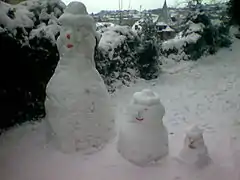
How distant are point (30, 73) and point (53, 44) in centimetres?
38

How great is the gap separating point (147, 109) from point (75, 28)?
0.88 metres

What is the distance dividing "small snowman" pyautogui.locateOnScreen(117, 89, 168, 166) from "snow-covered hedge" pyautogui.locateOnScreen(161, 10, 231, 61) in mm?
3139

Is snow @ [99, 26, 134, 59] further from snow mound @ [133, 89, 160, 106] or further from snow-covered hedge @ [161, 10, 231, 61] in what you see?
snow mound @ [133, 89, 160, 106]

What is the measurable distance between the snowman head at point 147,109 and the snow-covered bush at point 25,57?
1.27 meters

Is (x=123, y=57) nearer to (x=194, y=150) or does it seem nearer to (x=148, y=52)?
(x=148, y=52)

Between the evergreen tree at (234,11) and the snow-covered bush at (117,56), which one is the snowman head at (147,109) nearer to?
the snow-covered bush at (117,56)

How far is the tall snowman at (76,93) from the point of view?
2.74 m

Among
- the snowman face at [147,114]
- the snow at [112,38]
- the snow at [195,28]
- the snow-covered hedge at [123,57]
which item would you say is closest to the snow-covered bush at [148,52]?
the snow-covered hedge at [123,57]

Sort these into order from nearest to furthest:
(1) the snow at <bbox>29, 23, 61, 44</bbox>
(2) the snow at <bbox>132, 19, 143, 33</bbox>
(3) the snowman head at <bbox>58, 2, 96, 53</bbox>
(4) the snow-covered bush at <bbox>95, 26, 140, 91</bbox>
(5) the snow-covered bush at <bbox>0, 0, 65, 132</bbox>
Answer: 1. (3) the snowman head at <bbox>58, 2, 96, 53</bbox>
2. (5) the snow-covered bush at <bbox>0, 0, 65, 132</bbox>
3. (1) the snow at <bbox>29, 23, 61, 44</bbox>
4. (4) the snow-covered bush at <bbox>95, 26, 140, 91</bbox>
5. (2) the snow at <bbox>132, 19, 143, 33</bbox>

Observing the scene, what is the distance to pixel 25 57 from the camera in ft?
11.0

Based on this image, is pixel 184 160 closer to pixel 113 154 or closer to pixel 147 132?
pixel 147 132

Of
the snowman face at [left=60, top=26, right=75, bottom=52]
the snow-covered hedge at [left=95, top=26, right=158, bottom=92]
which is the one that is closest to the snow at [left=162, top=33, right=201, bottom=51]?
the snow-covered hedge at [left=95, top=26, right=158, bottom=92]

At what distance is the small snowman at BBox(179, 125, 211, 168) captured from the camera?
264 cm

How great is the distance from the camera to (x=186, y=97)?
4.38 metres
